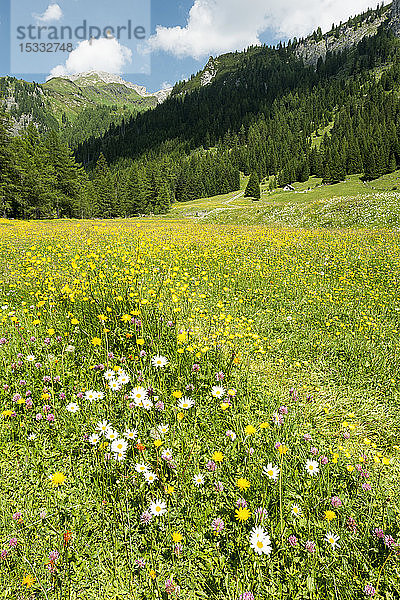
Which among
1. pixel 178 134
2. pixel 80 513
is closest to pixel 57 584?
pixel 80 513

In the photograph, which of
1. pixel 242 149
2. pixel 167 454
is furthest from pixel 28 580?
pixel 242 149

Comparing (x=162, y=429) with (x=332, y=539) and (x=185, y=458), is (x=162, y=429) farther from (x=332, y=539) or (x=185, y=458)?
(x=332, y=539)

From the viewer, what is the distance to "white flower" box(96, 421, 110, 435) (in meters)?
2.69

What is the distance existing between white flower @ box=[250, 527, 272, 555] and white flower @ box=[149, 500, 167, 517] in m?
0.68

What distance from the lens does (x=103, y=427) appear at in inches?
107

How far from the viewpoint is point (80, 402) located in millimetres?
3129

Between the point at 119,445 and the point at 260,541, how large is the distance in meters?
1.34

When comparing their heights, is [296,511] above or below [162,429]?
below

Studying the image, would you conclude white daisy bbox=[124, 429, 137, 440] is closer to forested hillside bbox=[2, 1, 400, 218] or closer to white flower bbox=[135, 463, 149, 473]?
white flower bbox=[135, 463, 149, 473]

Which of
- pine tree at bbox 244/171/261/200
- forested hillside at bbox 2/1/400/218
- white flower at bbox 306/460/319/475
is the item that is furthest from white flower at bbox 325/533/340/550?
pine tree at bbox 244/171/261/200

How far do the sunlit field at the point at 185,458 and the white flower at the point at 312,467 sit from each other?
0.02 m

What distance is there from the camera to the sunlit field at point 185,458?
198 centimetres

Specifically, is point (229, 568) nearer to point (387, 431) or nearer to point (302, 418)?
point (302, 418)

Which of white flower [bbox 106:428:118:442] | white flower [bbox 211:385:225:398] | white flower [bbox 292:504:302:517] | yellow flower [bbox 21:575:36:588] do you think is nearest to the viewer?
yellow flower [bbox 21:575:36:588]
